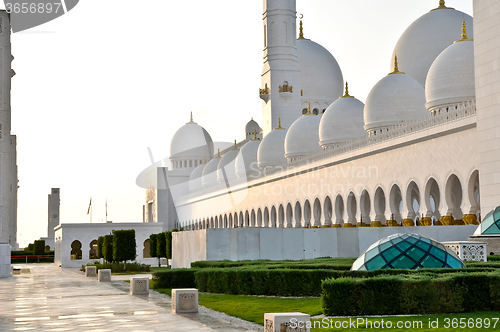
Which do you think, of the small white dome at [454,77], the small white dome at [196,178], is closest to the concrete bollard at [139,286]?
the small white dome at [454,77]

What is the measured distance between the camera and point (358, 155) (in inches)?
1276

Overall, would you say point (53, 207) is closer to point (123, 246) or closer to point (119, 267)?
point (123, 246)

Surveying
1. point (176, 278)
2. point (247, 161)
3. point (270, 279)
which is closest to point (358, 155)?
point (176, 278)

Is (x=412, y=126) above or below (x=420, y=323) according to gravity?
above

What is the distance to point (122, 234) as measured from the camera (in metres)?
28.5

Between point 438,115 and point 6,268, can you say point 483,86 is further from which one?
point 6,268

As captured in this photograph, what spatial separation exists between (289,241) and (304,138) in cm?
2126

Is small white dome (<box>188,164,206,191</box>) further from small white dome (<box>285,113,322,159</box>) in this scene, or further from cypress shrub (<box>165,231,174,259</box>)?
cypress shrub (<box>165,231,174,259</box>)

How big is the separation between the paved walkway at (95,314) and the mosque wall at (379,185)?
1497 centimetres

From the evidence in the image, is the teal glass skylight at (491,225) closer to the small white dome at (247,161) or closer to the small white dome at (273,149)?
the small white dome at (273,149)

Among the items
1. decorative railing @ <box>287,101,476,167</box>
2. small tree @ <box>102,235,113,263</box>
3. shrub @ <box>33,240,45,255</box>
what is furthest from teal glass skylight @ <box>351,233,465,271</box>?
shrub @ <box>33,240,45,255</box>

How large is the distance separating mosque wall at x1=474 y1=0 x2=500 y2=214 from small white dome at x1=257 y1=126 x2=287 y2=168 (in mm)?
22830

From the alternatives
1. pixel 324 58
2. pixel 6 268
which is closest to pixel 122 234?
pixel 6 268

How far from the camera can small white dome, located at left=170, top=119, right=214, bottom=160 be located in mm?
72562
